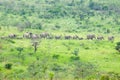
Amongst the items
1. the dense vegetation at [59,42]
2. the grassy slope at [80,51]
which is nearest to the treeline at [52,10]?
the dense vegetation at [59,42]

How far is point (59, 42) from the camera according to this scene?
90.9 meters

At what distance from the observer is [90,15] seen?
130 metres

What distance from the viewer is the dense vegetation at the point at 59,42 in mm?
63844

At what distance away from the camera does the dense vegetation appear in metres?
63.8

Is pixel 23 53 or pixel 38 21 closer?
pixel 23 53

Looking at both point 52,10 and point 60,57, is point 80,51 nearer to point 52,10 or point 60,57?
point 60,57

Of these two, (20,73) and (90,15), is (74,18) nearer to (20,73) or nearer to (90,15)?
(90,15)

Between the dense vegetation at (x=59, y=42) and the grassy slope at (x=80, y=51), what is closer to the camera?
the dense vegetation at (x=59, y=42)

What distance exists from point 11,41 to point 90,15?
49.2m

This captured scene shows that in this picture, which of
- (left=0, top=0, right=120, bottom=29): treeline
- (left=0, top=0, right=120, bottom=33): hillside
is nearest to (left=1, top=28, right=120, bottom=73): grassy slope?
(left=0, top=0, right=120, bottom=33): hillside

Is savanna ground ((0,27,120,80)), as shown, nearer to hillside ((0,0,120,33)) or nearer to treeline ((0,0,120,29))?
hillside ((0,0,120,33))

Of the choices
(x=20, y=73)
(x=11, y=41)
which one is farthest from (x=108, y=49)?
(x=20, y=73)

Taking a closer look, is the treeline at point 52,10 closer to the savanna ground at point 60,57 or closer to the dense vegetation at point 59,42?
the dense vegetation at point 59,42

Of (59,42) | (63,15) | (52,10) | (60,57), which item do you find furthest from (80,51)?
(52,10)
